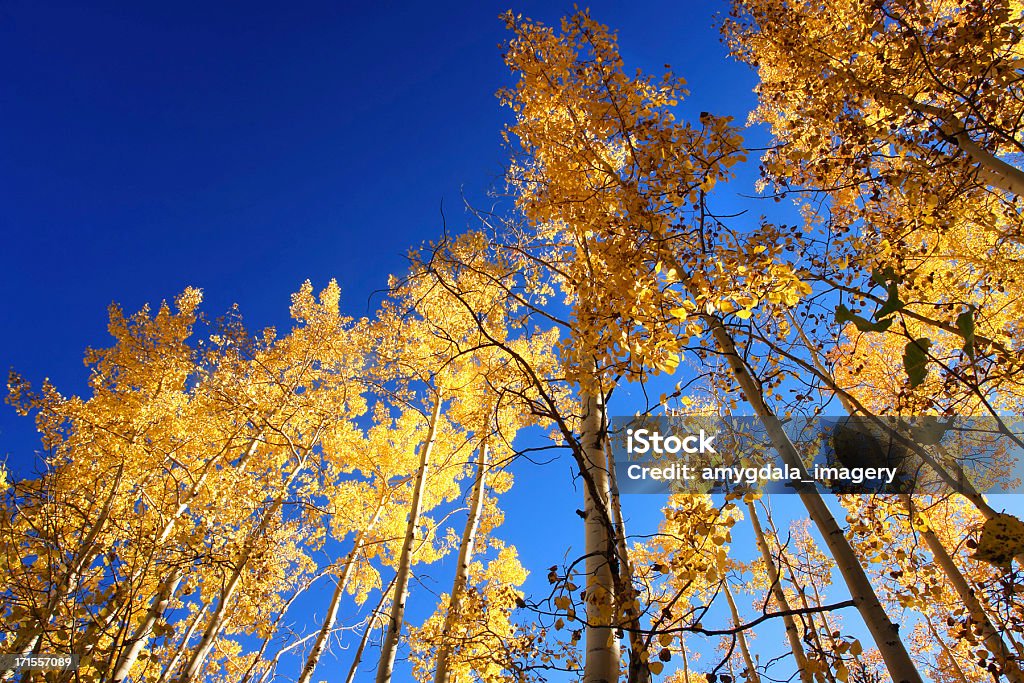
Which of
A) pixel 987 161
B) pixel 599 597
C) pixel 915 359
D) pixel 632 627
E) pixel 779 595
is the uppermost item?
pixel 987 161

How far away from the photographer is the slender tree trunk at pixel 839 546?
5.23ft

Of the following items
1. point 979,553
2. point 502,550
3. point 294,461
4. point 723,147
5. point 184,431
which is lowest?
point 979,553

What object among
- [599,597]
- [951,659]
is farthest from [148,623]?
[951,659]

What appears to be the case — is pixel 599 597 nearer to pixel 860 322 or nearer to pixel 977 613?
pixel 860 322

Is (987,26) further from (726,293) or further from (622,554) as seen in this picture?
(622,554)

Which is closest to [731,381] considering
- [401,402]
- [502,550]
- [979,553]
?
[979,553]

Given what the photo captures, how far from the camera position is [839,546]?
183 centimetres

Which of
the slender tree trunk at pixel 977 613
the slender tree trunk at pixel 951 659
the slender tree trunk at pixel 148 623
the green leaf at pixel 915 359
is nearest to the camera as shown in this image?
the green leaf at pixel 915 359

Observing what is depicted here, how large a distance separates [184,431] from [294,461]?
2120 millimetres

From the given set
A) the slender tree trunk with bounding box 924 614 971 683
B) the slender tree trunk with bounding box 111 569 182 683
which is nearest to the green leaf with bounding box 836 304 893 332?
the slender tree trunk with bounding box 111 569 182 683

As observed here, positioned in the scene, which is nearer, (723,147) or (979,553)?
(979,553)

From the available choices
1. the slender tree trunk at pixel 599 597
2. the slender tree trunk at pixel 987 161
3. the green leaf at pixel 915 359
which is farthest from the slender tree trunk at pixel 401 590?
the slender tree trunk at pixel 987 161

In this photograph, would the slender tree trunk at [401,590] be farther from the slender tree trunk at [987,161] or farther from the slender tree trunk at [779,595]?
the slender tree trunk at [987,161]

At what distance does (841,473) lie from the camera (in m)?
2.88
